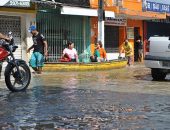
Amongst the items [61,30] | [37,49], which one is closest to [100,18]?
[61,30]

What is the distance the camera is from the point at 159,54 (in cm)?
1470

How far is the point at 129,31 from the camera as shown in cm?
3100

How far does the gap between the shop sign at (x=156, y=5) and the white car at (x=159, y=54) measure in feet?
52.6

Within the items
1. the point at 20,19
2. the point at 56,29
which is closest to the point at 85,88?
the point at 20,19

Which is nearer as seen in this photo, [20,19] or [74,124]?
[74,124]

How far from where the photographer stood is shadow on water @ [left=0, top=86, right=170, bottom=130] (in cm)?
699

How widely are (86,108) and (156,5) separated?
80.5ft

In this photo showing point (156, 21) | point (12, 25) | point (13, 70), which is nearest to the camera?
point (13, 70)

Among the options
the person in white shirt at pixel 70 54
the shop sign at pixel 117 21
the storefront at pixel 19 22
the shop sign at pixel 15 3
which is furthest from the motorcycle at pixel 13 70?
the shop sign at pixel 117 21

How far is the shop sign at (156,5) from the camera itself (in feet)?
102

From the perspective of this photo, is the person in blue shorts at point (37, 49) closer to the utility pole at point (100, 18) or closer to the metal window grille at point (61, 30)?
the metal window grille at point (61, 30)

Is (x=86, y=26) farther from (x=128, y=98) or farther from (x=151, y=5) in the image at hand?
(x=128, y=98)

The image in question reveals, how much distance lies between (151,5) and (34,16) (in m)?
11.4

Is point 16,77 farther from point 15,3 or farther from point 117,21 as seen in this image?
point 117,21
